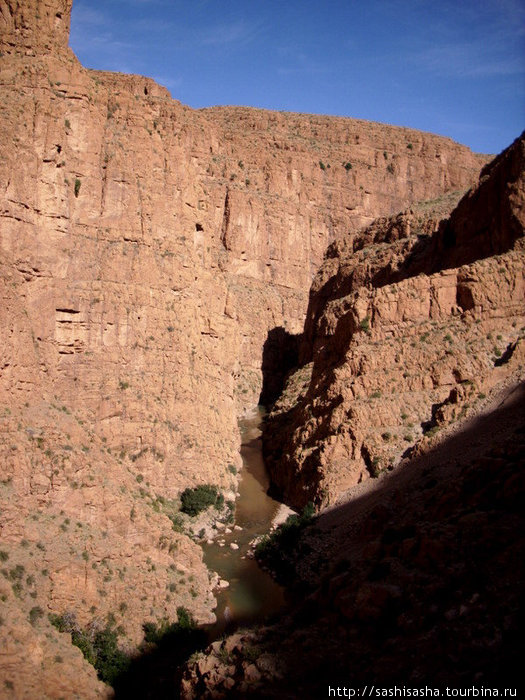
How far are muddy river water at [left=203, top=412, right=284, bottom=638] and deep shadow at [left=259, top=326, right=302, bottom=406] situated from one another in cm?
3095

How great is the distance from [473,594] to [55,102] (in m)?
26.5

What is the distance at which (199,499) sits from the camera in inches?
1255

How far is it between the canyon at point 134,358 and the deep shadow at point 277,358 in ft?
81.8

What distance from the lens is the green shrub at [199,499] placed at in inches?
1235

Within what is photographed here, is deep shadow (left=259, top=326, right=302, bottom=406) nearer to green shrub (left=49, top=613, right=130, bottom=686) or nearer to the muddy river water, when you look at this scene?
the muddy river water

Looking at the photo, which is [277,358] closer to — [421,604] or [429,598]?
[429,598]

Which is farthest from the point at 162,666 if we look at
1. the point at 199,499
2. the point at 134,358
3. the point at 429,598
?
the point at 134,358

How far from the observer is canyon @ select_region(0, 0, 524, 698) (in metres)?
22.2

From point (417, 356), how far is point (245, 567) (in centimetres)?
1417

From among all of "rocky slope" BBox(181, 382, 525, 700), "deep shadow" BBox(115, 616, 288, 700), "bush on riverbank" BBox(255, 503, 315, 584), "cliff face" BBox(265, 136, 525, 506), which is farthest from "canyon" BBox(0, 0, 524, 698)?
"rocky slope" BBox(181, 382, 525, 700)

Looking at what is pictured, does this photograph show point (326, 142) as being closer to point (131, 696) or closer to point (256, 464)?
point (256, 464)

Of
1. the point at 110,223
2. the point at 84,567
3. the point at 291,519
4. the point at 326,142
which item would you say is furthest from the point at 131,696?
the point at 326,142

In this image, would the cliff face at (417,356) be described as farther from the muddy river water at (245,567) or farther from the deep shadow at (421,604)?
the deep shadow at (421,604)

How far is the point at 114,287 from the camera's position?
103ft
